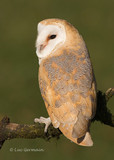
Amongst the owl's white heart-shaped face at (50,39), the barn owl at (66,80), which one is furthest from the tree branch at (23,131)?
the owl's white heart-shaped face at (50,39)

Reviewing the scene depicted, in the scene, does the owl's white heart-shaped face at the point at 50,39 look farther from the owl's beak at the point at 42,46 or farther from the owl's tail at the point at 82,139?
the owl's tail at the point at 82,139

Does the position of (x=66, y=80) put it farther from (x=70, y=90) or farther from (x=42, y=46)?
(x=42, y=46)

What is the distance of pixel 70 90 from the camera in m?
0.88

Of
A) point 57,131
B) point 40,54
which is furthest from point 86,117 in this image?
point 40,54

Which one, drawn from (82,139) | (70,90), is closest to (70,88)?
(70,90)

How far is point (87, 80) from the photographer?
0.91 metres

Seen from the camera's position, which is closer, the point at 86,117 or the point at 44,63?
the point at 86,117

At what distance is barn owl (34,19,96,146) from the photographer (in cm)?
85

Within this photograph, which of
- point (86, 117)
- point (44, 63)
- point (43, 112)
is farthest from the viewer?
point (43, 112)

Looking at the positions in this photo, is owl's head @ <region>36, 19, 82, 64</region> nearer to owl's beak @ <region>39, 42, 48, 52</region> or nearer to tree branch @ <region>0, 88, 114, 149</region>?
owl's beak @ <region>39, 42, 48, 52</region>

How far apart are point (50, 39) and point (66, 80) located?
0.54 feet

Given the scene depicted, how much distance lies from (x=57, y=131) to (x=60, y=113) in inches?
4.7

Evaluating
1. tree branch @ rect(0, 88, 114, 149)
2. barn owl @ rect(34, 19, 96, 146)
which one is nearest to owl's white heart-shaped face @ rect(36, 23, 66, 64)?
barn owl @ rect(34, 19, 96, 146)

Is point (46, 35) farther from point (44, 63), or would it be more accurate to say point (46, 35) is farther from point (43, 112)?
point (43, 112)
